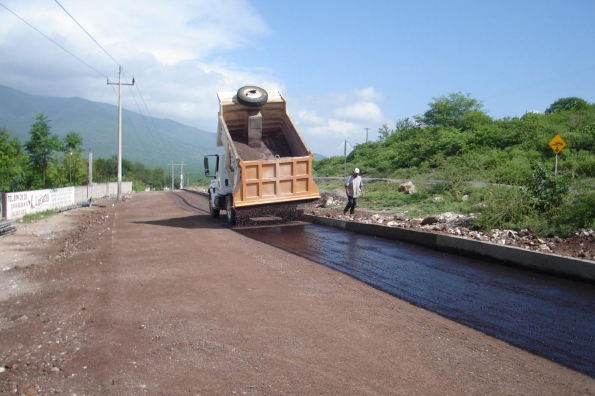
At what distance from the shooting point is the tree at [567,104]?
116ft

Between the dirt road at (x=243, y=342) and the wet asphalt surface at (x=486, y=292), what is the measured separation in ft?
1.05

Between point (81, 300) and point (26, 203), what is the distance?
59.0 ft

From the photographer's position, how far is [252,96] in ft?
50.3

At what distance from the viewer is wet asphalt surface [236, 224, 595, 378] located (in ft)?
15.6

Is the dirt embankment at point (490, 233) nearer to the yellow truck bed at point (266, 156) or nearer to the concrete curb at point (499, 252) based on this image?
the concrete curb at point (499, 252)

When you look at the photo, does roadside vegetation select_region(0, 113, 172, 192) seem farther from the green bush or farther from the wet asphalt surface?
the green bush

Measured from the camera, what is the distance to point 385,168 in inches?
1420

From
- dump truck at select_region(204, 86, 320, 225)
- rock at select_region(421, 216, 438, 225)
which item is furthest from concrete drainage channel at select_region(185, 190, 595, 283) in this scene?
dump truck at select_region(204, 86, 320, 225)

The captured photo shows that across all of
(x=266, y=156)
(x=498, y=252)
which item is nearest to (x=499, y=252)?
(x=498, y=252)

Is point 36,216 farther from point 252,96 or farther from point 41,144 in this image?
point 41,144

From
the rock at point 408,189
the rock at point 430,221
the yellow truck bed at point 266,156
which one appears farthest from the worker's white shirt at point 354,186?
the rock at point 408,189

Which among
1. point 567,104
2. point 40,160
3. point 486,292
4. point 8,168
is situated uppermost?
point 567,104

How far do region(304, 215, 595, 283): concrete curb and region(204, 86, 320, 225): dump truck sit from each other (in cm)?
286

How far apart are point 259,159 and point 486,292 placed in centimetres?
955
